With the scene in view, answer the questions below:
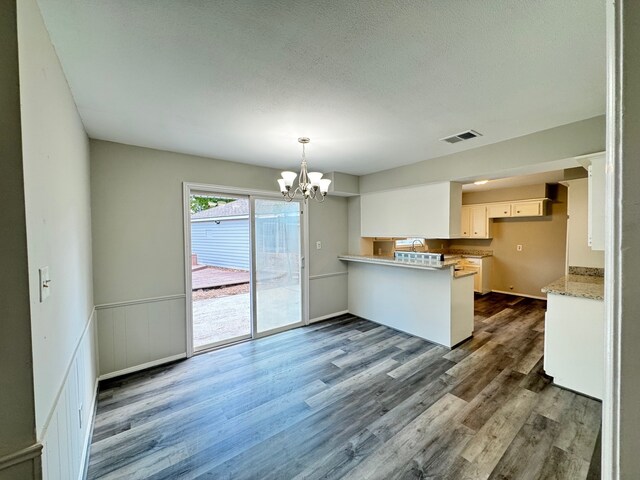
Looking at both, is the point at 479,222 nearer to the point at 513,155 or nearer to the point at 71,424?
the point at 513,155

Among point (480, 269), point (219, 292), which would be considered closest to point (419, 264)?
point (480, 269)

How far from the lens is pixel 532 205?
534 cm

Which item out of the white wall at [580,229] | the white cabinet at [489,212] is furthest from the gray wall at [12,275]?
the white cabinet at [489,212]

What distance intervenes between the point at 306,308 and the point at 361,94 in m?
3.26

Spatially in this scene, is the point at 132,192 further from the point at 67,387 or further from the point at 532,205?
the point at 532,205

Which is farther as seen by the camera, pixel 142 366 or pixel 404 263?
pixel 404 263

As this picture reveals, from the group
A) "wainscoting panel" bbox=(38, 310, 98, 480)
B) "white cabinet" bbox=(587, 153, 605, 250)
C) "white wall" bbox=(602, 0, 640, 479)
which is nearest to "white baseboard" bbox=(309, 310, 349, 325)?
"wainscoting panel" bbox=(38, 310, 98, 480)

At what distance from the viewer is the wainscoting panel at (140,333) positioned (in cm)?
279

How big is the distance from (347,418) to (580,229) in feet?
11.7

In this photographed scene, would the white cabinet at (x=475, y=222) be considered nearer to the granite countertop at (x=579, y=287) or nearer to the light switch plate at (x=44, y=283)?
the granite countertop at (x=579, y=287)

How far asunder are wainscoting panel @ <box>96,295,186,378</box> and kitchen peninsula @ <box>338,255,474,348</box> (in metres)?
2.71

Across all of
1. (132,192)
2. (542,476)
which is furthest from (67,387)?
(542,476)

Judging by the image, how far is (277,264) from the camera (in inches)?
161

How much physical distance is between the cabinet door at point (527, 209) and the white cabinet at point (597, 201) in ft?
10.7
